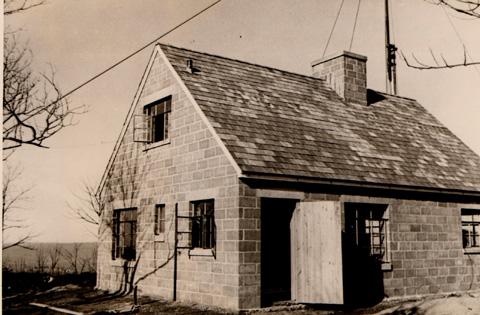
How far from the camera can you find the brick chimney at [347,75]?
17.4 metres

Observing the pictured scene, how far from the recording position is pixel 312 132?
1427 centimetres

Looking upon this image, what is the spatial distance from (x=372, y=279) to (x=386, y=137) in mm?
4643

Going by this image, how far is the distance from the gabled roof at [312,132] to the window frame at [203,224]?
183cm

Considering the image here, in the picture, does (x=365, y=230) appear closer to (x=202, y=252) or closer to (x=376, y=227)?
(x=376, y=227)

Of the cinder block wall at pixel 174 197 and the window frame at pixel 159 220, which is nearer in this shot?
the cinder block wall at pixel 174 197

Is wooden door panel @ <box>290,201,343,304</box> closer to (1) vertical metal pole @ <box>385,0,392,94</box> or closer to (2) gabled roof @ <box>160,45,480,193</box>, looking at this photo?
(2) gabled roof @ <box>160,45,480,193</box>

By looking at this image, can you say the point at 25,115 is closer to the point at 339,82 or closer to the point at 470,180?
the point at 339,82

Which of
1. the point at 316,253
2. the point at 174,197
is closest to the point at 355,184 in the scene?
the point at 316,253

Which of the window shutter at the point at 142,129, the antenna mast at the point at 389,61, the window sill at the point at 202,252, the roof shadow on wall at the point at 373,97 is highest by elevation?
the antenna mast at the point at 389,61

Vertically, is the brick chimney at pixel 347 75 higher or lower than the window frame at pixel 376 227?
higher

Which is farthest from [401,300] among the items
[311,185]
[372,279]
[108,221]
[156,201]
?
[108,221]

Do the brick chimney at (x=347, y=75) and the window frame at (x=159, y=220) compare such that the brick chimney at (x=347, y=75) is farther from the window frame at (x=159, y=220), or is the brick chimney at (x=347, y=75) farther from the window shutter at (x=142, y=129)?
the window frame at (x=159, y=220)

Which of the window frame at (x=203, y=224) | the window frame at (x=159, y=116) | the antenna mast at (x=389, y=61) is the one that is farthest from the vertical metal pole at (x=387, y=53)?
the window frame at (x=203, y=224)

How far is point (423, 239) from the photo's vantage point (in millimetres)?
14570
